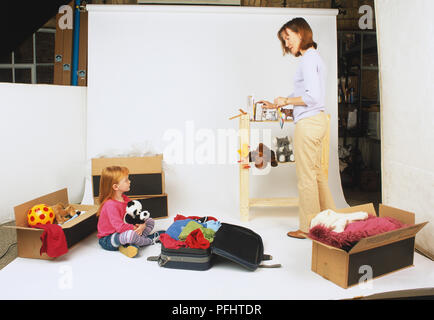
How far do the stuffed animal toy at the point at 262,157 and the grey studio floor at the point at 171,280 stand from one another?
965mm

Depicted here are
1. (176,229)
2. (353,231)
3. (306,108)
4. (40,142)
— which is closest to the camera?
(353,231)

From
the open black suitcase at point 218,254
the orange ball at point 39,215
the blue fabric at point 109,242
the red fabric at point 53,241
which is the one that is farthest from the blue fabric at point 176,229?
the orange ball at point 39,215

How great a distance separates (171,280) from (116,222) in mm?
638

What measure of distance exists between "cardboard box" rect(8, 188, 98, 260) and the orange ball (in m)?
0.03

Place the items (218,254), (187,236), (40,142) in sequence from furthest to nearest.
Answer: (40,142), (187,236), (218,254)

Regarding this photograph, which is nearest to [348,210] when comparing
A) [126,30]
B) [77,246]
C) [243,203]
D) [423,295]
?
[423,295]

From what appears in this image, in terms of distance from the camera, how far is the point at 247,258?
233 centimetres

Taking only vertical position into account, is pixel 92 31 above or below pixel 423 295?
above

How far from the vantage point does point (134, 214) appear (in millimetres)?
2666

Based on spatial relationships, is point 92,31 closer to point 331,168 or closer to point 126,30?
point 126,30

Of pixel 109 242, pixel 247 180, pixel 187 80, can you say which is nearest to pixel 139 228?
pixel 109 242

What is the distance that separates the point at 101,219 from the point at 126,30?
2243 mm

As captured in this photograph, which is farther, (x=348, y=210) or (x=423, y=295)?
(x=348, y=210)

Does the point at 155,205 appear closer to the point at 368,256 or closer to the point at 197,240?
the point at 197,240
